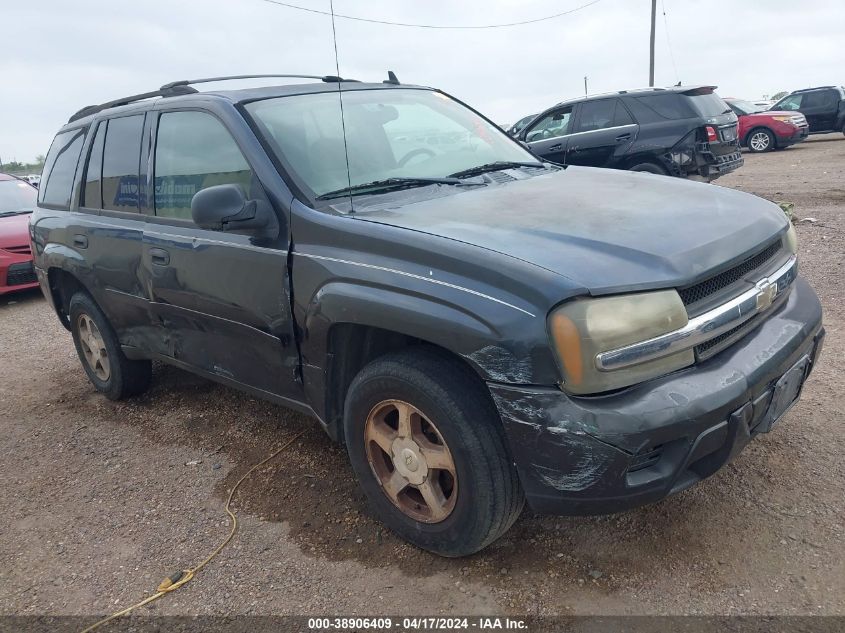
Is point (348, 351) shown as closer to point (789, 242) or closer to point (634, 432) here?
point (634, 432)

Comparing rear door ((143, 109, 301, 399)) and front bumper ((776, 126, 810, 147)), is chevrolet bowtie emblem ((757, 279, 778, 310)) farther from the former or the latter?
front bumper ((776, 126, 810, 147))

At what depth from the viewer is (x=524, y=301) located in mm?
2160

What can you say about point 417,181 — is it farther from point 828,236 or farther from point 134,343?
point 828,236

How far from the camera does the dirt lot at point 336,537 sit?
2471 millimetres

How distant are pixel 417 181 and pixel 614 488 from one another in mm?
1616

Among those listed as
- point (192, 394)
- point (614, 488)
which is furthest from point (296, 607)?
point (192, 394)

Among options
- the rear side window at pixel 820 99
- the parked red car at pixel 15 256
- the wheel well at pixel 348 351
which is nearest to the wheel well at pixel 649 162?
the parked red car at pixel 15 256

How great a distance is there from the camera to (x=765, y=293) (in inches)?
101

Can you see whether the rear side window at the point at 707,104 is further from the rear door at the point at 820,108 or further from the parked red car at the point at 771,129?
the rear door at the point at 820,108

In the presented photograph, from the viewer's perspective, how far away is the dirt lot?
2471mm

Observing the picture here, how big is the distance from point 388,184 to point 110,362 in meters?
2.43

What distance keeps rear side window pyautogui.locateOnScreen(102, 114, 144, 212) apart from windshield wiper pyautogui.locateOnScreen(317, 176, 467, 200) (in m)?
1.43

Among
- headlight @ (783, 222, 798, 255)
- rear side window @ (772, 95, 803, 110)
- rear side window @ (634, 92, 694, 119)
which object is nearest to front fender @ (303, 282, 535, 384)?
headlight @ (783, 222, 798, 255)

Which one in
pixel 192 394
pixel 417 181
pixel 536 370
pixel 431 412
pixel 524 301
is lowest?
pixel 192 394
